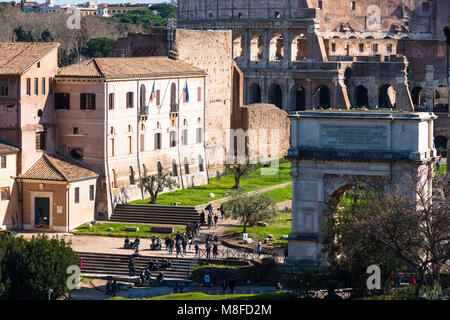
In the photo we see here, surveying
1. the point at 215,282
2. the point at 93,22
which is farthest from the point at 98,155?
the point at 93,22

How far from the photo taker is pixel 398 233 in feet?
156

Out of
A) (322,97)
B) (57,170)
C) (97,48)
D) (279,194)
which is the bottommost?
(279,194)

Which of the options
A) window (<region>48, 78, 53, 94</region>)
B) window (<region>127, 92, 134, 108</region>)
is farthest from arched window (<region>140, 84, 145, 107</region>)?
window (<region>48, 78, 53, 94</region>)

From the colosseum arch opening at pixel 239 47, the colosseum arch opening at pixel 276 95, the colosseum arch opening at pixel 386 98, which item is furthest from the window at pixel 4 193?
the colosseum arch opening at pixel 239 47

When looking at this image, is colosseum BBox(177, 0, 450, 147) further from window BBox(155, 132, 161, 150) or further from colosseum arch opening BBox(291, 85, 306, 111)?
window BBox(155, 132, 161, 150)

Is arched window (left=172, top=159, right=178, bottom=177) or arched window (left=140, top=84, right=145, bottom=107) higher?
arched window (left=140, top=84, right=145, bottom=107)

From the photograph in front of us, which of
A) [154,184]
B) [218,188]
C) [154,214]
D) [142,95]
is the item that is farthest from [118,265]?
[218,188]

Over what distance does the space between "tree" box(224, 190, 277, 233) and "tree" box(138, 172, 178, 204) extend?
14.7ft

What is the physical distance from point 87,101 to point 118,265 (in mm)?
11794

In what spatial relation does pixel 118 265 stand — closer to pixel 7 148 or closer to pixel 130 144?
pixel 7 148

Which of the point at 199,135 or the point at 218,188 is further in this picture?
the point at 199,135

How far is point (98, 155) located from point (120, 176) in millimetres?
2162

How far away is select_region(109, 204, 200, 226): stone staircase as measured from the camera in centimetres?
6369
